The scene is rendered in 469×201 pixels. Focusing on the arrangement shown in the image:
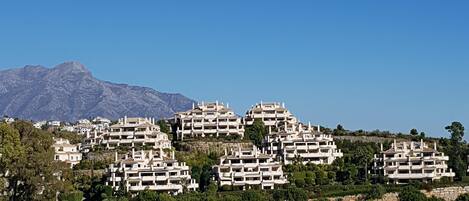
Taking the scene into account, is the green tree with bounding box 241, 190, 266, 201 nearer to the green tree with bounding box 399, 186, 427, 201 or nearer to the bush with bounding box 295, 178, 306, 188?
the bush with bounding box 295, 178, 306, 188

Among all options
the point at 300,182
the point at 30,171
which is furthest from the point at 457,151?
the point at 30,171

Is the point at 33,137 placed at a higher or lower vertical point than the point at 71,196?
higher

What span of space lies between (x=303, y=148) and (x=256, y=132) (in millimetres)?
7929

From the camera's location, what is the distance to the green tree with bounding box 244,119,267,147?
79.9 metres

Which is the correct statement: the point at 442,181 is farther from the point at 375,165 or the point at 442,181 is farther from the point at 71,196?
the point at 71,196

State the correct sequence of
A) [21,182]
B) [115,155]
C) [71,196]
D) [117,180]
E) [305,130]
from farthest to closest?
[305,130] < [115,155] < [117,180] < [71,196] < [21,182]

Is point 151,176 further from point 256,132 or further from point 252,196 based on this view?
point 256,132

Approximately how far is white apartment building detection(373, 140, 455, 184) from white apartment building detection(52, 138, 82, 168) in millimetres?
28611

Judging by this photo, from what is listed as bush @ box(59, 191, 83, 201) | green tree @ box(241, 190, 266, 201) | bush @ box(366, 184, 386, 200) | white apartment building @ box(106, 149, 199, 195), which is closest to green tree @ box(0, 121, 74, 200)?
bush @ box(59, 191, 83, 201)

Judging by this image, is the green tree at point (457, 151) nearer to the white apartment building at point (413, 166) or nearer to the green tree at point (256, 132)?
the white apartment building at point (413, 166)

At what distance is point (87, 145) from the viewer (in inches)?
3157

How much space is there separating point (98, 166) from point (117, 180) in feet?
15.8

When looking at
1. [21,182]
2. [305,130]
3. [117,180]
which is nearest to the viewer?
[21,182]

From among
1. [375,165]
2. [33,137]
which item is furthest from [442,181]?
[33,137]
